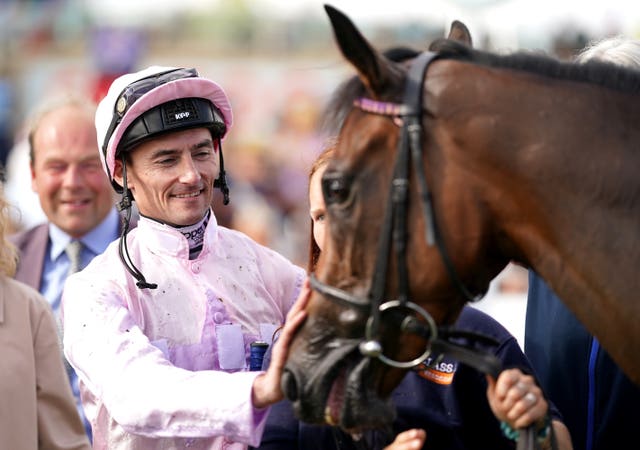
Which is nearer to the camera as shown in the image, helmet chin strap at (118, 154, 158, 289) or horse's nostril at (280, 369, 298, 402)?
horse's nostril at (280, 369, 298, 402)

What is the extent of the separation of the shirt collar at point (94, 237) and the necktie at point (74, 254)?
25mm

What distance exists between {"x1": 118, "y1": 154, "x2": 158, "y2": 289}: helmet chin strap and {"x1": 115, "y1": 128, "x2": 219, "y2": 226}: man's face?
0.17 ft

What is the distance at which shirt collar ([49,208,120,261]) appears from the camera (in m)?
5.38

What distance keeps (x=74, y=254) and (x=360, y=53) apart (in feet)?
10.5

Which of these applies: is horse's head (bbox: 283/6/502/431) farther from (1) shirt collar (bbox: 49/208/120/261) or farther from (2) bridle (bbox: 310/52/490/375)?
(1) shirt collar (bbox: 49/208/120/261)

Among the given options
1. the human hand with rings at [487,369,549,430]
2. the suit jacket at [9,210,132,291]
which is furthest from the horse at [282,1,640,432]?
the suit jacket at [9,210,132,291]

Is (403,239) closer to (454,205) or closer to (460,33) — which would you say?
(454,205)

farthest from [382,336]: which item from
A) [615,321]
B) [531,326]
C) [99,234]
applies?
[99,234]

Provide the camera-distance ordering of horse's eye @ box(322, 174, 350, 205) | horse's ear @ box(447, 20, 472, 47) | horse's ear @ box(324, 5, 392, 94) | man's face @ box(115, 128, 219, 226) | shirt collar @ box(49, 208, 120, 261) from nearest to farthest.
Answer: horse's ear @ box(324, 5, 392, 94) < horse's eye @ box(322, 174, 350, 205) < horse's ear @ box(447, 20, 472, 47) < man's face @ box(115, 128, 219, 226) < shirt collar @ box(49, 208, 120, 261)

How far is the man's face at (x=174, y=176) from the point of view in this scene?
128 inches

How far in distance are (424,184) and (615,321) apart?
59 cm

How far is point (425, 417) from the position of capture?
9.37 feet

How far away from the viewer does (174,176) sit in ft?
10.7

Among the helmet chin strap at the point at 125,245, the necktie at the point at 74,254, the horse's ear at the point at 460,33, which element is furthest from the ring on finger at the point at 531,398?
Answer: the necktie at the point at 74,254
